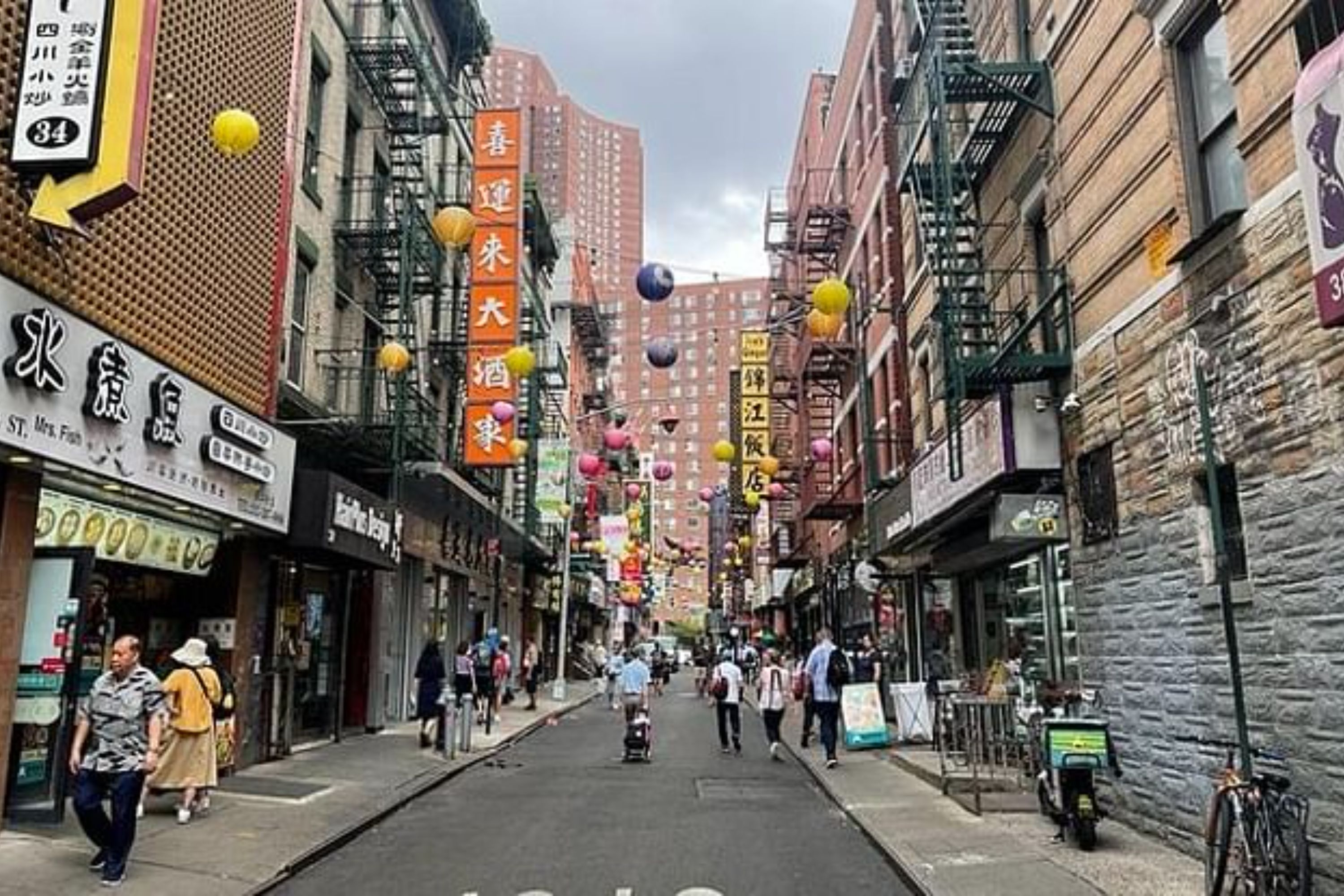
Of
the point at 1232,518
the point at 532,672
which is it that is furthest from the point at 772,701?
the point at 532,672

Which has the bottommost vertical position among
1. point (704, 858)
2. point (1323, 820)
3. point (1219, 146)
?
point (704, 858)

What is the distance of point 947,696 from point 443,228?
28.5 feet

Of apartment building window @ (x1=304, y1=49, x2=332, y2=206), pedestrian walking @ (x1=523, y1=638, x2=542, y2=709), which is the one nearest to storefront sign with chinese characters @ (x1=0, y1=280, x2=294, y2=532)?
apartment building window @ (x1=304, y1=49, x2=332, y2=206)

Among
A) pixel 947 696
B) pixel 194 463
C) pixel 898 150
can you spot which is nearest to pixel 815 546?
pixel 898 150

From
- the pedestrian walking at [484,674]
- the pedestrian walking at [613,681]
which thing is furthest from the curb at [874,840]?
the pedestrian walking at [613,681]

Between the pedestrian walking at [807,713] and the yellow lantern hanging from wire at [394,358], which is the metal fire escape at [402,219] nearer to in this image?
the yellow lantern hanging from wire at [394,358]

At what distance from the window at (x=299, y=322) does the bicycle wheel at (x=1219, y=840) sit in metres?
13.0

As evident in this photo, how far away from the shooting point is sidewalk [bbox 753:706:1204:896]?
7762 millimetres

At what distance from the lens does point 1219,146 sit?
876 centimetres

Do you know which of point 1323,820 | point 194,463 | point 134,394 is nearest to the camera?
point 1323,820

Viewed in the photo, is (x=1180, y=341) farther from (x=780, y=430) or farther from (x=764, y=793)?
(x=780, y=430)

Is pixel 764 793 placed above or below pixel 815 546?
below

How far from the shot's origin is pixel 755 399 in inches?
1435

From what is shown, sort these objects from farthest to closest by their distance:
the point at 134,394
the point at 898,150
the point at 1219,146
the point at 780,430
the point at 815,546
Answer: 1. the point at 780,430
2. the point at 815,546
3. the point at 898,150
4. the point at 134,394
5. the point at 1219,146
